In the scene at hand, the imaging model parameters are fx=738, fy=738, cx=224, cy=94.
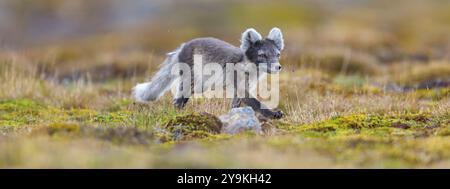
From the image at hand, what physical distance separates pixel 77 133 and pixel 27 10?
168ft

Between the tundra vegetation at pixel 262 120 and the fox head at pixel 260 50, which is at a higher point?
the fox head at pixel 260 50

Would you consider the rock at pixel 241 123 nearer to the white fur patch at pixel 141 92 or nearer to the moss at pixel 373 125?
the moss at pixel 373 125

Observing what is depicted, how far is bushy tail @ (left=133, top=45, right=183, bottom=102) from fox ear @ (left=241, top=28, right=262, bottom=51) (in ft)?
5.30

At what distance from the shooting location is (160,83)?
46.4 feet

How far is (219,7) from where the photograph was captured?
58.0 meters

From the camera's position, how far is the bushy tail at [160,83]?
46.1 ft

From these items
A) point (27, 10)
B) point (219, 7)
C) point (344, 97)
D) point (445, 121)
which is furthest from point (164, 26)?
point (445, 121)

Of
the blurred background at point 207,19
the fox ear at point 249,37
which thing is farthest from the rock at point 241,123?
the blurred background at point 207,19

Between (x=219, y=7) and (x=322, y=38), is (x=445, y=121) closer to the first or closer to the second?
(x=322, y=38)

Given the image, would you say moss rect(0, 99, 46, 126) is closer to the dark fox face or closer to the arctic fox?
the arctic fox

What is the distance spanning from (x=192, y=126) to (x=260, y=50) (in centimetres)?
221

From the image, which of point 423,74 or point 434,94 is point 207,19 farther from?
point 434,94

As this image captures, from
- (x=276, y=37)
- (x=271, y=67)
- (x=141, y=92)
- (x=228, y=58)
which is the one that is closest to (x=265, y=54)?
(x=271, y=67)
